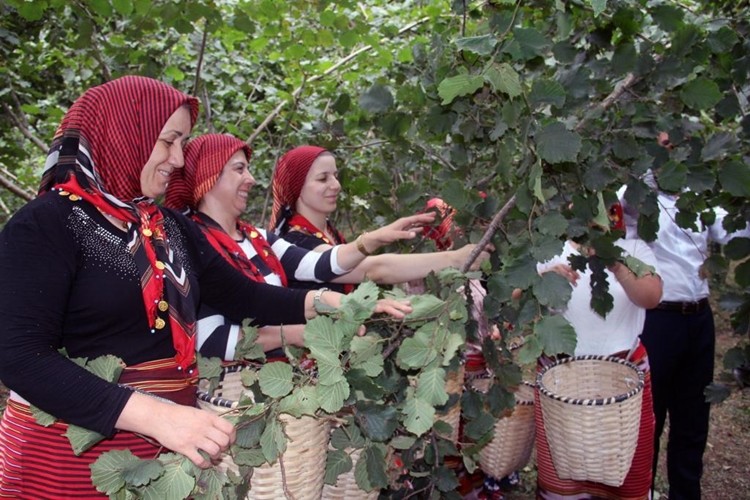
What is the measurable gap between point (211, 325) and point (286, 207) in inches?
45.8

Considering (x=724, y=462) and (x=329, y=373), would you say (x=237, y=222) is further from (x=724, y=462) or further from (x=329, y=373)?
(x=724, y=462)

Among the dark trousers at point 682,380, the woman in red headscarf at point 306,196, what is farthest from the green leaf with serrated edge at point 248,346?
the dark trousers at point 682,380

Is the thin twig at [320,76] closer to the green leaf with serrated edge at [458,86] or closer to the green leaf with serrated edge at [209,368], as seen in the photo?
the green leaf with serrated edge at [209,368]

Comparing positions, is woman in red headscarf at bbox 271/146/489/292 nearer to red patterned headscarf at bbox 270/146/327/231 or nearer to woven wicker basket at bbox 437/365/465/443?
red patterned headscarf at bbox 270/146/327/231

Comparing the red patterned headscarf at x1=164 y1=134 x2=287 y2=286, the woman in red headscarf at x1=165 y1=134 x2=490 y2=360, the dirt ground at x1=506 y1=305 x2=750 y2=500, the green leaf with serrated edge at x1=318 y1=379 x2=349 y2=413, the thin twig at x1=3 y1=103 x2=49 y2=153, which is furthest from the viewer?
the dirt ground at x1=506 y1=305 x2=750 y2=500

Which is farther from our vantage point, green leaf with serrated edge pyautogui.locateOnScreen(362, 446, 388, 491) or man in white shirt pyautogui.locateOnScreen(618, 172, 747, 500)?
man in white shirt pyautogui.locateOnScreen(618, 172, 747, 500)

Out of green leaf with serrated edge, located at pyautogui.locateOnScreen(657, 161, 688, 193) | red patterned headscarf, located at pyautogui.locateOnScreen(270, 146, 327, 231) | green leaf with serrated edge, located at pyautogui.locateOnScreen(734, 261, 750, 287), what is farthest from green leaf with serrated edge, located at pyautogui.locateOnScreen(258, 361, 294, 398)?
red patterned headscarf, located at pyautogui.locateOnScreen(270, 146, 327, 231)

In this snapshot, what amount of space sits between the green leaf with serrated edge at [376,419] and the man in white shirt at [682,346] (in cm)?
209

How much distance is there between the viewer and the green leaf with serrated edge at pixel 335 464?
5.20ft

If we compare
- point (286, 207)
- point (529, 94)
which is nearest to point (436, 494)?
point (529, 94)

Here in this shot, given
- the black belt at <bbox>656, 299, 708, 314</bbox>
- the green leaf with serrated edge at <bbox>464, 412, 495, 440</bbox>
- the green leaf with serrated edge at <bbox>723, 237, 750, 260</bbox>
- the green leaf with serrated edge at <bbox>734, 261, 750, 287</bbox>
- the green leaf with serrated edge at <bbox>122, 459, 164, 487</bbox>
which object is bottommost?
the green leaf with serrated edge at <bbox>464, 412, 495, 440</bbox>

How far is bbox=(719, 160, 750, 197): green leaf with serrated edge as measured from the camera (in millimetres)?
1790

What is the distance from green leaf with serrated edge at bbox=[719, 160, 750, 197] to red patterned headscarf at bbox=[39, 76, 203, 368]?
145 centimetres

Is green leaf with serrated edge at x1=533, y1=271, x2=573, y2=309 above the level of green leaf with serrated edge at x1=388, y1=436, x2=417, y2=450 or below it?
above
